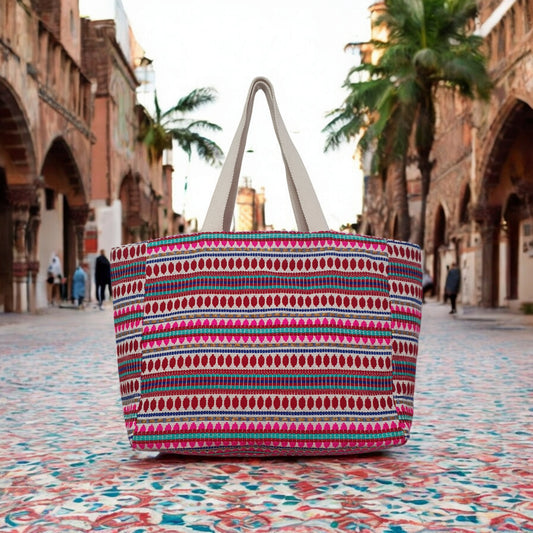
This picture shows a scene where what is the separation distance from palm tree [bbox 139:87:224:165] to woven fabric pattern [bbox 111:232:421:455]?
3047 cm

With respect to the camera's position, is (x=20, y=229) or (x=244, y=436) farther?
(x=20, y=229)

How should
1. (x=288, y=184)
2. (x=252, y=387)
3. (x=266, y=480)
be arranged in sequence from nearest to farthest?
(x=266, y=480) < (x=252, y=387) < (x=288, y=184)

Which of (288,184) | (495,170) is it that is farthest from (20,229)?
(288,184)

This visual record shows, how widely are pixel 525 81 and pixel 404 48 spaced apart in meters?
4.49

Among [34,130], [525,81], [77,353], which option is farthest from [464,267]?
[77,353]

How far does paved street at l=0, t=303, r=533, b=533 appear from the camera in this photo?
88.7 inches

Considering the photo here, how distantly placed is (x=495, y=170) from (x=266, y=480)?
64.2 feet

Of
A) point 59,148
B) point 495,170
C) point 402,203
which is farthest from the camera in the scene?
point 402,203

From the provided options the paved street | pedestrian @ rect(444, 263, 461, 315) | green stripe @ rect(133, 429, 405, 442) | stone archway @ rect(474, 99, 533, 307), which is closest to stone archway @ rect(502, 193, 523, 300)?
stone archway @ rect(474, 99, 533, 307)

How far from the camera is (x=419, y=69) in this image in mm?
21266

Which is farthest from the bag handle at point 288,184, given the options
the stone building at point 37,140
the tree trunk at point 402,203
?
the tree trunk at point 402,203

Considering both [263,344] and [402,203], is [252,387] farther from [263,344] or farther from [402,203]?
[402,203]

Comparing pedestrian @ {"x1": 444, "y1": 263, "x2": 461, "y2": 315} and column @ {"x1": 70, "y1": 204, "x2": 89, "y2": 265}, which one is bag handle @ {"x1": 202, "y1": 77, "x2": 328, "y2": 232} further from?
column @ {"x1": 70, "y1": 204, "x2": 89, "y2": 265}

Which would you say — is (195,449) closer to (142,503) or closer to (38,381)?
(142,503)
